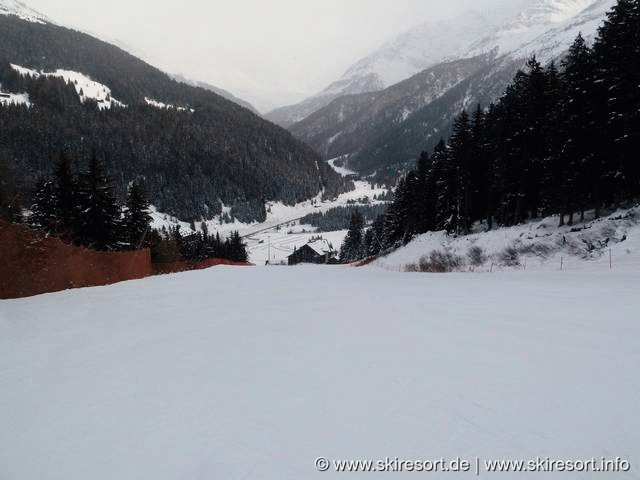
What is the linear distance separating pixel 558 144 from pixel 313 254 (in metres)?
80.5

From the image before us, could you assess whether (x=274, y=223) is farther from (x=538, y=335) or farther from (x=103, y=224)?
(x=538, y=335)

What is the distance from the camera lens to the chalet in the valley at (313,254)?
102 metres

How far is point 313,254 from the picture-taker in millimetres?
102812

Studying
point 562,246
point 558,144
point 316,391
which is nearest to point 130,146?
point 558,144

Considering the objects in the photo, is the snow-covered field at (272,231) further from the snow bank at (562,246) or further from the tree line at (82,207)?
the snow bank at (562,246)

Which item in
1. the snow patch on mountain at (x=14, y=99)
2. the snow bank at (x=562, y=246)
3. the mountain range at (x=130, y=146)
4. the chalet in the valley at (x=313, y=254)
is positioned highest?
the snow patch on mountain at (x=14, y=99)

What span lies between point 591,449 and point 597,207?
83.0 ft

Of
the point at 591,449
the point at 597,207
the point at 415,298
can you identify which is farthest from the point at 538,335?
the point at 597,207

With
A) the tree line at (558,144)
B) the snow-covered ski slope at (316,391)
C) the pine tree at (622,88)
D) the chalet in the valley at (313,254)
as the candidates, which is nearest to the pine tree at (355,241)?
the chalet in the valley at (313,254)

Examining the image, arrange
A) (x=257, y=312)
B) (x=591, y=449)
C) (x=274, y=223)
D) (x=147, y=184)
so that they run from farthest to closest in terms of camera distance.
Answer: (x=274, y=223)
(x=147, y=184)
(x=257, y=312)
(x=591, y=449)

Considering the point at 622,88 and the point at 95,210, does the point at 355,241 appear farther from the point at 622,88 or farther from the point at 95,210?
the point at 622,88

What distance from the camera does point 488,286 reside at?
12125 mm

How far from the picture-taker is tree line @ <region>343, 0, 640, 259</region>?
21.2 meters

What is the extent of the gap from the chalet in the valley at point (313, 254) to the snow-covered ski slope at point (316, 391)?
9334 centimetres
